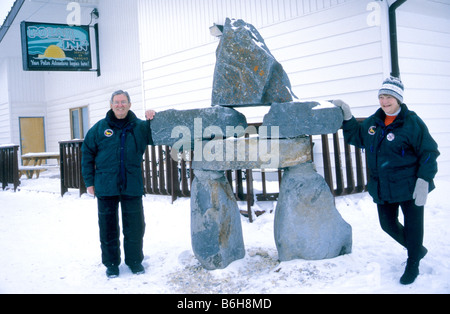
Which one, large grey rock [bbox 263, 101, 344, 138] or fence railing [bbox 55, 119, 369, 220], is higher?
large grey rock [bbox 263, 101, 344, 138]

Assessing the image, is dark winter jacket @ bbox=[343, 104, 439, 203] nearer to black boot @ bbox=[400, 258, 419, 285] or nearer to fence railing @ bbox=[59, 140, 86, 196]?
black boot @ bbox=[400, 258, 419, 285]

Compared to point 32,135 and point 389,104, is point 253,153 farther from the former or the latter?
point 32,135

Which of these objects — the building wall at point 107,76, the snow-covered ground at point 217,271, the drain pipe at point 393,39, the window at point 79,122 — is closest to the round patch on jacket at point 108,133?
the snow-covered ground at point 217,271

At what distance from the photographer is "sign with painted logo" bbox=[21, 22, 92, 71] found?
35.0 ft

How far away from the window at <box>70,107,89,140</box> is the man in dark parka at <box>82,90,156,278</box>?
11.2 meters

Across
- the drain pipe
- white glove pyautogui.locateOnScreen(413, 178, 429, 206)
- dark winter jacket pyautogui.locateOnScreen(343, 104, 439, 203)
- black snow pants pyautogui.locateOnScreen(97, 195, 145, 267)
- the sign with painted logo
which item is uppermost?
the sign with painted logo

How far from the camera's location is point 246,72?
3.40 metres

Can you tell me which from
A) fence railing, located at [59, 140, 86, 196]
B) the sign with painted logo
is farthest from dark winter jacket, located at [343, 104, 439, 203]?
the sign with painted logo

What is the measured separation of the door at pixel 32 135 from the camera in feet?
53.0

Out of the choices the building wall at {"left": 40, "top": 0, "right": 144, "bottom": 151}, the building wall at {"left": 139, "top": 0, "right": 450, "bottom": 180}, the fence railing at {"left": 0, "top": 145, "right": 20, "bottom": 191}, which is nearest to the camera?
the building wall at {"left": 139, "top": 0, "right": 450, "bottom": 180}

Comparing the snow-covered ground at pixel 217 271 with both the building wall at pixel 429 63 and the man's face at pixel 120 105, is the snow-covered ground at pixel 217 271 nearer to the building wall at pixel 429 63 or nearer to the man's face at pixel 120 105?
the building wall at pixel 429 63
